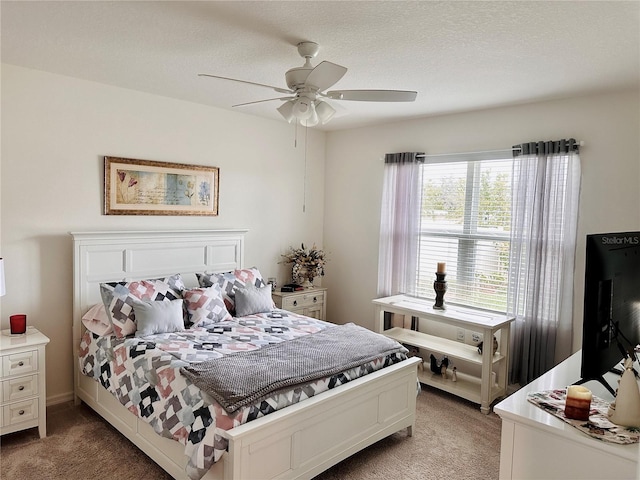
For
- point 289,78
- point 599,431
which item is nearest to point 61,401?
point 289,78

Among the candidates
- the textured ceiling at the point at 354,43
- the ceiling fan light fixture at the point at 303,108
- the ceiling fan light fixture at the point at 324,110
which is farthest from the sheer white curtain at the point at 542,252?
the ceiling fan light fixture at the point at 303,108

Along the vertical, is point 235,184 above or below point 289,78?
below

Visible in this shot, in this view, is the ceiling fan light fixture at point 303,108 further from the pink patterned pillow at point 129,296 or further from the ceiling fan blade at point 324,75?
the pink patterned pillow at point 129,296

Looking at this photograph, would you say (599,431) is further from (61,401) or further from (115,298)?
(61,401)

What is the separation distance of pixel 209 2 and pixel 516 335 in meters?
3.43

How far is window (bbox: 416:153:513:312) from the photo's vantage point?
12.9 feet

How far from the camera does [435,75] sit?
303 cm

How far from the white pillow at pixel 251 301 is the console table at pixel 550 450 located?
2.39m

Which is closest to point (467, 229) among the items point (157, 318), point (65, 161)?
point (157, 318)

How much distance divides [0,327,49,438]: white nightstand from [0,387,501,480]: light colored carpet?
145 mm

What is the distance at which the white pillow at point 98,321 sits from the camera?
3.12m

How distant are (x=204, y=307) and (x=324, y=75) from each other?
6.57ft

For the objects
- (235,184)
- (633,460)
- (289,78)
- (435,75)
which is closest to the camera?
(633,460)

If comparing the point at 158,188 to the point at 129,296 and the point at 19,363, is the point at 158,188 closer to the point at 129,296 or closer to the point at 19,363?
the point at 129,296
